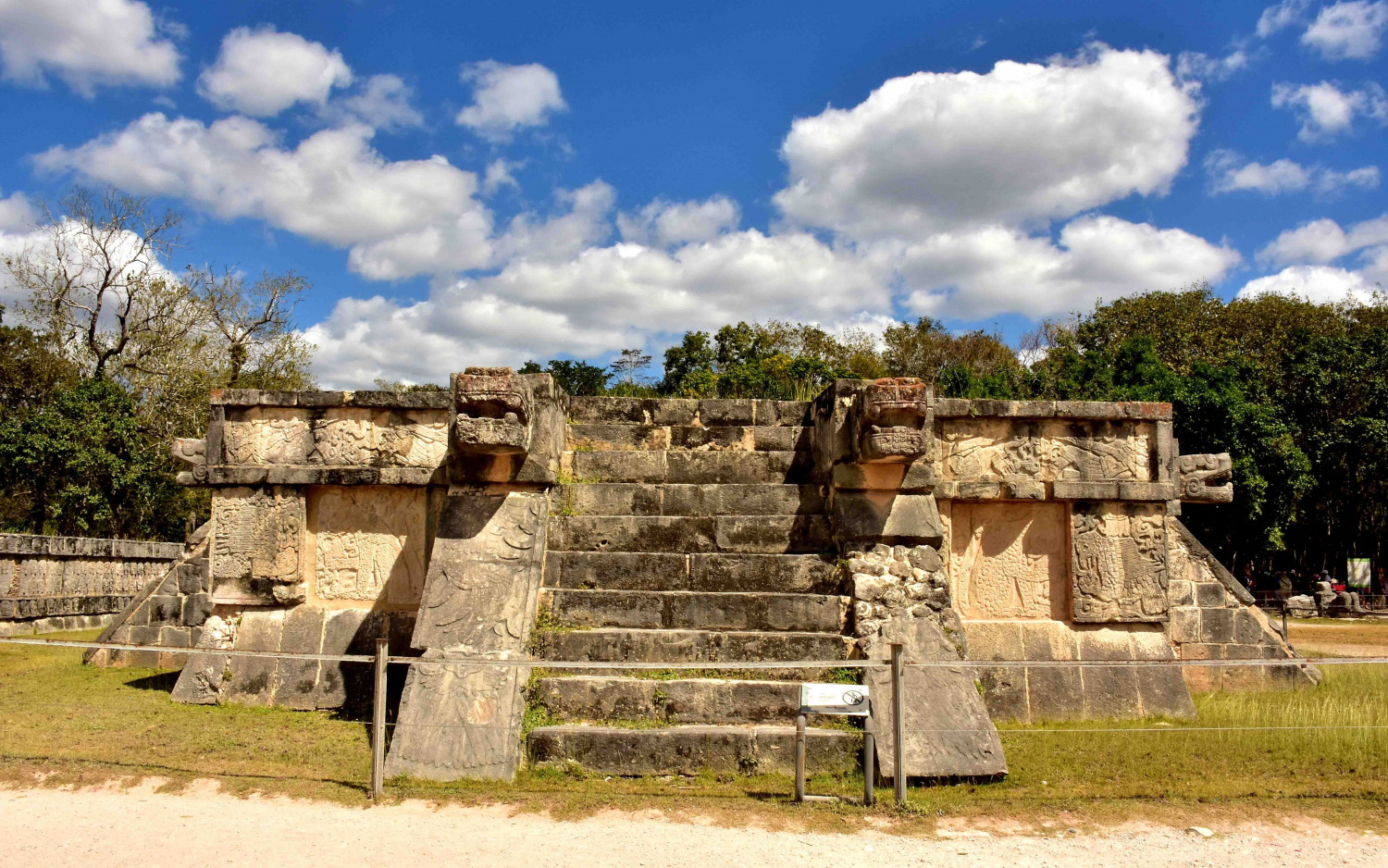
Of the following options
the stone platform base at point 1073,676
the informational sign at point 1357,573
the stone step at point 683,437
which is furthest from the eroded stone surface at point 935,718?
the informational sign at point 1357,573

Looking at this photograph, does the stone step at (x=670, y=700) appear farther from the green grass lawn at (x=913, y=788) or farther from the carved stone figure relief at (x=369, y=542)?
the carved stone figure relief at (x=369, y=542)

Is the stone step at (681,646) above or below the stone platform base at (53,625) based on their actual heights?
above

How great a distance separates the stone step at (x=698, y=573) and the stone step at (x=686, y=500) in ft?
1.91

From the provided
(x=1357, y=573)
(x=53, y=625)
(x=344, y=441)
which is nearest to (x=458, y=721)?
(x=344, y=441)

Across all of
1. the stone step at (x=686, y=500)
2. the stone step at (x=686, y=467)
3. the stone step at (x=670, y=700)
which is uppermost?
the stone step at (x=686, y=467)

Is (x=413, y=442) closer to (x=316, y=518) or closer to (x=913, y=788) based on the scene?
(x=316, y=518)

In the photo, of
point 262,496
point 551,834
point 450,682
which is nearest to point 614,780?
point 551,834

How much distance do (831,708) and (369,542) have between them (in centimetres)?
427

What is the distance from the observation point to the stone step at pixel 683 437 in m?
7.43

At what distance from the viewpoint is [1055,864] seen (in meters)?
3.77

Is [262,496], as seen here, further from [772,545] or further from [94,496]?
[94,496]

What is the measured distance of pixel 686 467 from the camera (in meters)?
7.08

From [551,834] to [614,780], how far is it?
2.44 feet

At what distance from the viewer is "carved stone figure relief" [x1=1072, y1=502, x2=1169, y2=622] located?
6.66 meters
